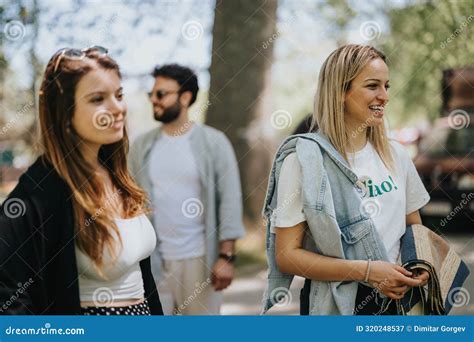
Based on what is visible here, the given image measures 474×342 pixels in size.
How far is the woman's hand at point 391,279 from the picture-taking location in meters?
2.39

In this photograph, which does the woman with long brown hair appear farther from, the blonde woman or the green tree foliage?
the green tree foliage

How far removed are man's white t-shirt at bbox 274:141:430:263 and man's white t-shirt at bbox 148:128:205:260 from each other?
0.94 meters

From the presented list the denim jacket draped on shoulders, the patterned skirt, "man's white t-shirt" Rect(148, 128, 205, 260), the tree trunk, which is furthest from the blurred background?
the patterned skirt

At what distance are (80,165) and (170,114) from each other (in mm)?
1119

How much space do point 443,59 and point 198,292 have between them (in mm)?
1705

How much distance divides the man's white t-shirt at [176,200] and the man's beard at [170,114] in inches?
3.6

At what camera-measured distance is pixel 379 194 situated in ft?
8.32

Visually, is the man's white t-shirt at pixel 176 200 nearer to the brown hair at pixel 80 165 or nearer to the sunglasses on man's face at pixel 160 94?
the sunglasses on man's face at pixel 160 94

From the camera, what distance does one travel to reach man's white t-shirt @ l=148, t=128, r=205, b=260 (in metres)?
3.30

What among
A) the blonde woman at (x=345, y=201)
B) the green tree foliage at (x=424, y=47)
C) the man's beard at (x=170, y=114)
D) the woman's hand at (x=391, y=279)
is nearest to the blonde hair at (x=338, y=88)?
the blonde woman at (x=345, y=201)

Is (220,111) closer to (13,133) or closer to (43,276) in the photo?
(13,133)

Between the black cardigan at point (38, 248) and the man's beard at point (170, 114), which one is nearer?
the black cardigan at point (38, 248)

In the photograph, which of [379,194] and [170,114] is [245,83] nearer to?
[170,114]
